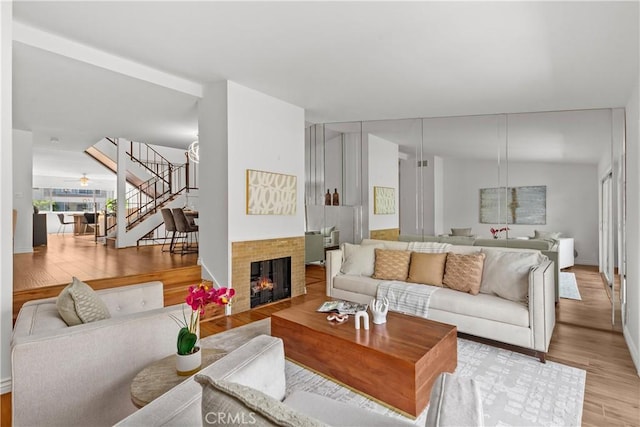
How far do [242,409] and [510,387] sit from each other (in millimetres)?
2477

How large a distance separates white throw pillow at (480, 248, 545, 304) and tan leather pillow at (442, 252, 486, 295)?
83 mm

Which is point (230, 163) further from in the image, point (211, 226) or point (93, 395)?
point (93, 395)

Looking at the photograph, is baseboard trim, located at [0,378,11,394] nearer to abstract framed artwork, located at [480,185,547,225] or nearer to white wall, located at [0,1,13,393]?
white wall, located at [0,1,13,393]

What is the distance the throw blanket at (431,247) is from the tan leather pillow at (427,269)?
0.21 meters

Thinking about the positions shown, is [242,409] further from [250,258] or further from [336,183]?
[336,183]

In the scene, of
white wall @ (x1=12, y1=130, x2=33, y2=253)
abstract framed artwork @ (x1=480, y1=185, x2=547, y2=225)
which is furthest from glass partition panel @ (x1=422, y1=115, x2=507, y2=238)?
white wall @ (x1=12, y1=130, x2=33, y2=253)

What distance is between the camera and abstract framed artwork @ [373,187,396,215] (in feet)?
19.1

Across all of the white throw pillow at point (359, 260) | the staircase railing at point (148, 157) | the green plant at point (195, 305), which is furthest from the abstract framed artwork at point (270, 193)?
the staircase railing at point (148, 157)

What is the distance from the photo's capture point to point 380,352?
7.29 ft

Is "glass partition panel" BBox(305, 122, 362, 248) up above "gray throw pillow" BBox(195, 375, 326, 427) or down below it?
above

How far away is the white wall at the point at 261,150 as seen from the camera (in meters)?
4.07

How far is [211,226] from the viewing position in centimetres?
425

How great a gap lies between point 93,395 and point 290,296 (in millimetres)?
3256

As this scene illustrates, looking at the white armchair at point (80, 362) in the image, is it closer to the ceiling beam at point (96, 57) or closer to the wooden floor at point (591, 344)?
the wooden floor at point (591, 344)
